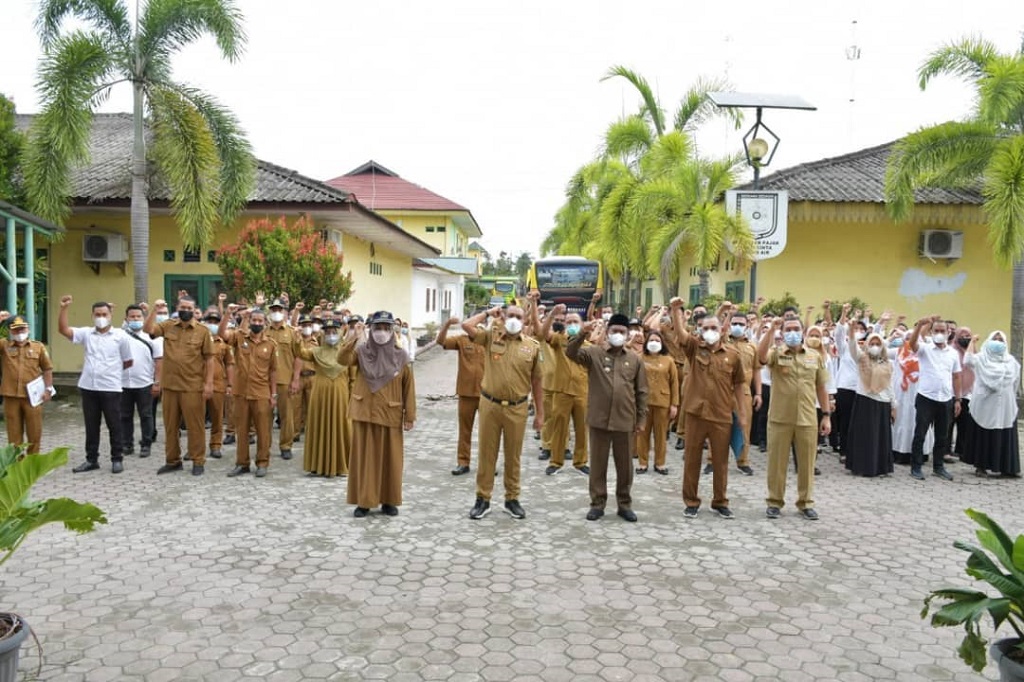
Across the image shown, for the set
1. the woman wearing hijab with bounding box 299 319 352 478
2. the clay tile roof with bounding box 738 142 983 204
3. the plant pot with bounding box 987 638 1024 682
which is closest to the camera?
the plant pot with bounding box 987 638 1024 682

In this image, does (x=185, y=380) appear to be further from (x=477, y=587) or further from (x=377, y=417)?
(x=477, y=587)

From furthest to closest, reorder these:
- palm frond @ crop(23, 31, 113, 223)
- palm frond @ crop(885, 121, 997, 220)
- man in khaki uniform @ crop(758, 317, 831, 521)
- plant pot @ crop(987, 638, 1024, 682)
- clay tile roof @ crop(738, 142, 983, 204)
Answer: clay tile roof @ crop(738, 142, 983, 204) < palm frond @ crop(885, 121, 997, 220) < palm frond @ crop(23, 31, 113, 223) < man in khaki uniform @ crop(758, 317, 831, 521) < plant pot @ crop(987, 638, 1024, 682)

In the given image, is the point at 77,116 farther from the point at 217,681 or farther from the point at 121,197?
the point at 217,681

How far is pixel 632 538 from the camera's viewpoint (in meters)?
6.66

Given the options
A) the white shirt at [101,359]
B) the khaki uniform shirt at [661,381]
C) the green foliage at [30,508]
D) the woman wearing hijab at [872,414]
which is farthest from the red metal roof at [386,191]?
the green foliage at [30,508]

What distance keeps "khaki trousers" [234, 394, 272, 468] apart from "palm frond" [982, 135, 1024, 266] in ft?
42.0

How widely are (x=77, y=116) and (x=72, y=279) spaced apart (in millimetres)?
5582

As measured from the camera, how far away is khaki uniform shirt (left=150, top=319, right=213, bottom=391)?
→ 8.85 metres

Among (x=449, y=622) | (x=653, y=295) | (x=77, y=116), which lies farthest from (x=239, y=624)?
(x=653, y=295)

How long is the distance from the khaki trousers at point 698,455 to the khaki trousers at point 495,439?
1610 mm

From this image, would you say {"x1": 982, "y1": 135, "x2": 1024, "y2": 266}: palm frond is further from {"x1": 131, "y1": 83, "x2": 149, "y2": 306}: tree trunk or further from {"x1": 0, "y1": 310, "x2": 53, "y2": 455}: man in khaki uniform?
{"x1": 131, "y1": 83, "x2": 149, "y2": 306}: tree trunk

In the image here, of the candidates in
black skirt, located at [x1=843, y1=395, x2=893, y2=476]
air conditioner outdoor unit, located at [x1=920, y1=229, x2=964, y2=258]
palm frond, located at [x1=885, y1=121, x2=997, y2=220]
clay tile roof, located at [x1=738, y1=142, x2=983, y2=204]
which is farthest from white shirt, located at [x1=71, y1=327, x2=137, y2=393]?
air conditioner outdoor unit, located at [x1=920, y1=229, x2=964, y2=258]

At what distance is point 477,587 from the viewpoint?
215 inches

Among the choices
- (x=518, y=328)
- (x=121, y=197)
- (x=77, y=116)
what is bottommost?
(x=518, y=328)
